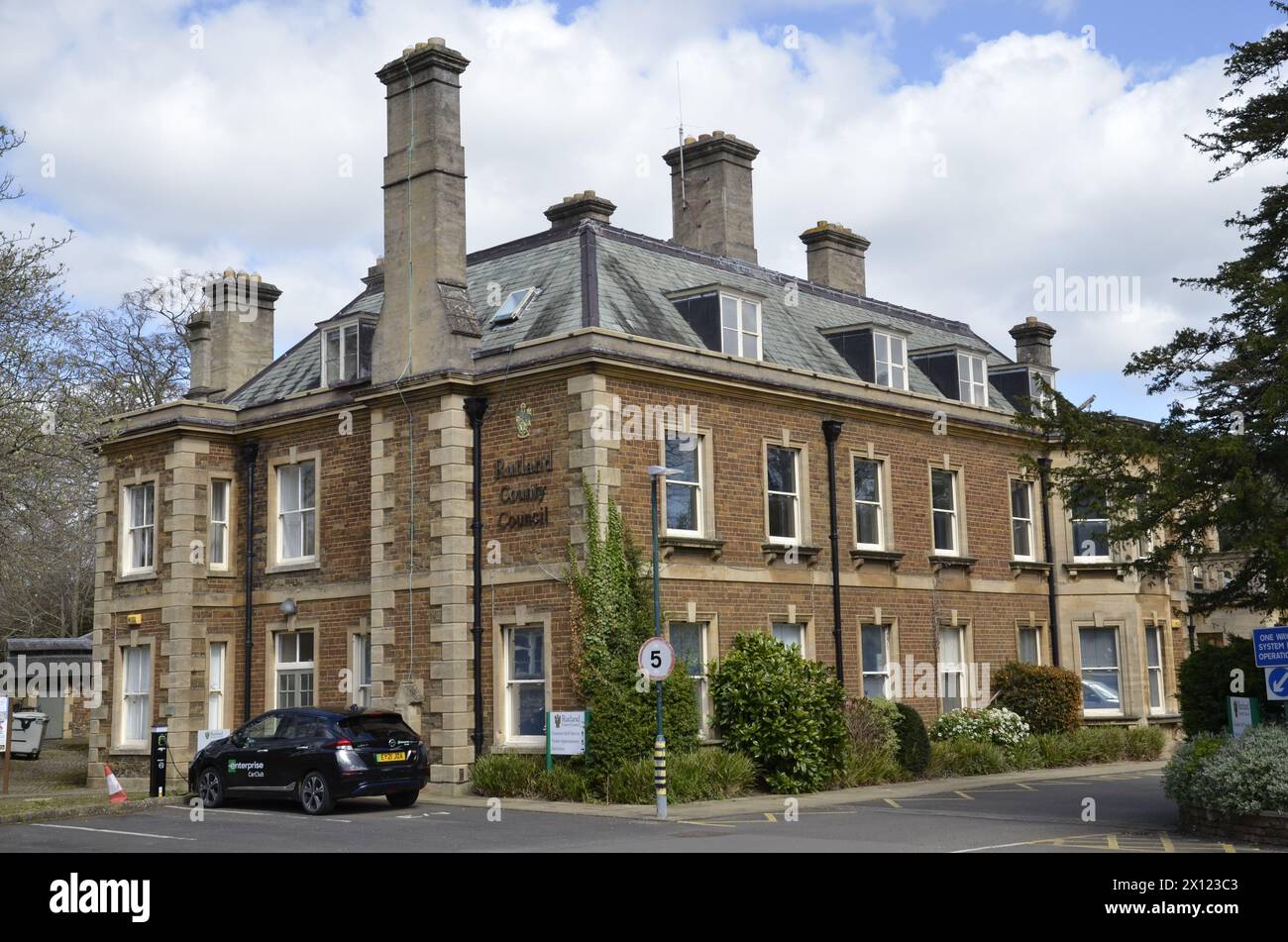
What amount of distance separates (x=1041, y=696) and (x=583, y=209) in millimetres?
14275

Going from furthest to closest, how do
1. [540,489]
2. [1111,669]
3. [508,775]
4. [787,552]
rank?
[1111,669], [787,552], [540,489], [508,775]

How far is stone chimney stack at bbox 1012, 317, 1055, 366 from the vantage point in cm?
3875

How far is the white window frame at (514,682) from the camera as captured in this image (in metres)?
24.3

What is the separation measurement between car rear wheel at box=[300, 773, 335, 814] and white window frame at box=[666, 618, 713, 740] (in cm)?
640

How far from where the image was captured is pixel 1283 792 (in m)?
16.0

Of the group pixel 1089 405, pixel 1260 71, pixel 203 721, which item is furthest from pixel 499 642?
pixel 1260 71

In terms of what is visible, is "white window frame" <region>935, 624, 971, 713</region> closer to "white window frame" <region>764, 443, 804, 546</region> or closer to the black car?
"white window frame" <region>764, 443, 804, 546</region>

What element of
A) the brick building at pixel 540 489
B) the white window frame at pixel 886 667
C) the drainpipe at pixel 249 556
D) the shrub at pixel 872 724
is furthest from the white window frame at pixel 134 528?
the shrub at pixel 872 724

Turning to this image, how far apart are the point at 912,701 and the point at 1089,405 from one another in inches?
401

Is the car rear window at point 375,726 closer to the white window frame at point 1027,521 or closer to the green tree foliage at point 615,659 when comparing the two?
the green tree foliage at point 615,659

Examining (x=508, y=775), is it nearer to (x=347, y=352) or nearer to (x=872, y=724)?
(x=872, y=724)

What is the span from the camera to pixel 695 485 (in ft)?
84.3

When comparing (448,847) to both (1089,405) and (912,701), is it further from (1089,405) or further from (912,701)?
(912,701)

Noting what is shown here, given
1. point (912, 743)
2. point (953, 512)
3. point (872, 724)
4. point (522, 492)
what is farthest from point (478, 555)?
point (953, 512)
